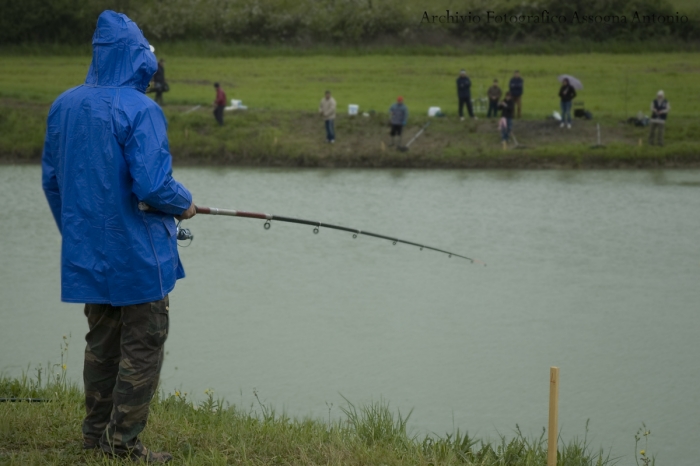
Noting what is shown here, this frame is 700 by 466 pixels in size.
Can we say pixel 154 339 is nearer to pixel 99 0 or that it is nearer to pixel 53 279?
pixel 53 279

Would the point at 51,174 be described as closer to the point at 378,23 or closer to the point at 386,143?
the point at 386,143

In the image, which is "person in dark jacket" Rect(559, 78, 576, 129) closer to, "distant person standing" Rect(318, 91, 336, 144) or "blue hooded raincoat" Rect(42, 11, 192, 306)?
"distant person standing" Rect(318, 91, 336, 144)

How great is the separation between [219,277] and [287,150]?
8835 mm

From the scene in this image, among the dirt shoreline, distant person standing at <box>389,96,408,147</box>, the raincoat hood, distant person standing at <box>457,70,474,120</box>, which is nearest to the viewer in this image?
the raincoat hood

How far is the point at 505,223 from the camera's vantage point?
11.5 m

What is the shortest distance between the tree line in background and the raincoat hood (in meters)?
28.0

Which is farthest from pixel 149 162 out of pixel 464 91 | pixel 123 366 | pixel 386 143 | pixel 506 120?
pixel 464 91

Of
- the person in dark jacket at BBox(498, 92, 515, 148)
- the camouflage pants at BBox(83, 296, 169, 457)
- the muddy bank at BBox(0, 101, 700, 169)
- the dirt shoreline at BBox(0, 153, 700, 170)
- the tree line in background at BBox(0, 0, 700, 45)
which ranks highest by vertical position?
the tree line in background at BBox(0, 0, 700, 45)

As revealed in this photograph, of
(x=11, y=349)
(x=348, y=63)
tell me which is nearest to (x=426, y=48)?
(x=348, y=63)

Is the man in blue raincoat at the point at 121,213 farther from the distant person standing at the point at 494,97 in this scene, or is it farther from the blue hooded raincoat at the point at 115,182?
the distant person standing at the point at 494,97

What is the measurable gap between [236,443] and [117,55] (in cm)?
130

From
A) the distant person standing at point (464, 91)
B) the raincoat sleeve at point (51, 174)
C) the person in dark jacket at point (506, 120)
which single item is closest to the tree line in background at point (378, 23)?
the distant person standing at point (464, 91)

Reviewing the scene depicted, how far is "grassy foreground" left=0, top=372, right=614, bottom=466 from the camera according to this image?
3.16 m

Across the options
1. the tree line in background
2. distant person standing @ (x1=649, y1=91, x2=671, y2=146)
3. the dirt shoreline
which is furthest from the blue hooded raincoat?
the tree line in background
